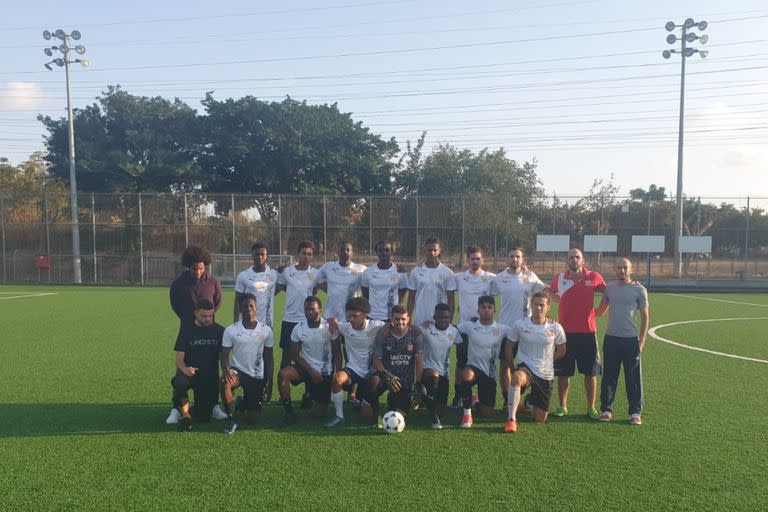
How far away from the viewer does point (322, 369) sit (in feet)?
20.3

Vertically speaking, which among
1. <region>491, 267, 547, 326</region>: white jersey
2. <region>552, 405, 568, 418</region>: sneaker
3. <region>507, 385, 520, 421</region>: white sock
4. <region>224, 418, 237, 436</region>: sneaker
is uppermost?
<region>491, 267, 547, 326</region>: white jersey

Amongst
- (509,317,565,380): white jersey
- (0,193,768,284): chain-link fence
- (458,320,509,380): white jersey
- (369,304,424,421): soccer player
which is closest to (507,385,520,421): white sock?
(509,317,565,380): white jersey

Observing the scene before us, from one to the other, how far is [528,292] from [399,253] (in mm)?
20458

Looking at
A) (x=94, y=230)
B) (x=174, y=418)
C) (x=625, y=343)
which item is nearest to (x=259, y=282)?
(x=174, y=418)

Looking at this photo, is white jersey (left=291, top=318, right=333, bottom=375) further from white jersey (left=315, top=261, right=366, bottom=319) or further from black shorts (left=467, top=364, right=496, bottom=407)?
black shorts (left=467, top=364, right=496, bottom=407)

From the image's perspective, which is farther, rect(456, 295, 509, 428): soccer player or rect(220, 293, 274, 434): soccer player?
rect(456, 295, 509, 428): soccer player

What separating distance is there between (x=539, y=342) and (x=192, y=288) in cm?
374

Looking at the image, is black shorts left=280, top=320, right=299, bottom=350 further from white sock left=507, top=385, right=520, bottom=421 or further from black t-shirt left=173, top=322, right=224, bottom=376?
white sock left=507, top=385, right=520, bottom=421

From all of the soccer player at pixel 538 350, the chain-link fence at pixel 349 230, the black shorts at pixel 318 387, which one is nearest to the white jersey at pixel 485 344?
the soccer player at pixel 538 350

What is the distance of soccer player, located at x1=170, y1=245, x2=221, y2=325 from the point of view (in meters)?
6.04

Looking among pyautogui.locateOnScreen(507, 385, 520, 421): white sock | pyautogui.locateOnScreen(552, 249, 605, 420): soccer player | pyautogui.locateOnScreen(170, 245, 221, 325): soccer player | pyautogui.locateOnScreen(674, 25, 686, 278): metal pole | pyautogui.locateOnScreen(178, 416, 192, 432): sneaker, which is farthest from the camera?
pyautogui.locateOnScreen(674, 25, 686, 278): metal pole

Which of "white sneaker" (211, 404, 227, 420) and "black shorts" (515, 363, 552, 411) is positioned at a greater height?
"black shorts" (515, 363, 552, 411)

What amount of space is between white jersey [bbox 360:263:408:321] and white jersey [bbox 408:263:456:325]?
0.23 metres

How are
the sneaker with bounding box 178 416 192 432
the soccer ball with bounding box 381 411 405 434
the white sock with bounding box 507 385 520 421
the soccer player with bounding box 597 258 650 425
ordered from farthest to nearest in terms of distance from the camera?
1. the soccer player with bounding box 597 258 650 425
2. the white sock with bounding box 507 385 520 421
3. the sneaker with bounding box 178 416 192 432
4. the soccer ball with bounding box 381 411 405 434
